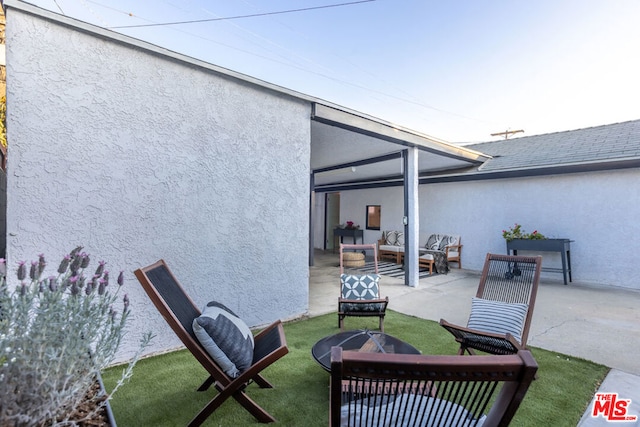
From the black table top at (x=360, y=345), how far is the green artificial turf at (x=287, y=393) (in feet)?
1.17

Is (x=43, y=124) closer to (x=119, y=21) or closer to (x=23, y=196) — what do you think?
(x=23, y=196)

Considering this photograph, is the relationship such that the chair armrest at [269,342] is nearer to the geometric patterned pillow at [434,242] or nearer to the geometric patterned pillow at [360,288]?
the geometric patterned pillow at [360,288]

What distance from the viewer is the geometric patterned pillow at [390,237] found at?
10.6 metres

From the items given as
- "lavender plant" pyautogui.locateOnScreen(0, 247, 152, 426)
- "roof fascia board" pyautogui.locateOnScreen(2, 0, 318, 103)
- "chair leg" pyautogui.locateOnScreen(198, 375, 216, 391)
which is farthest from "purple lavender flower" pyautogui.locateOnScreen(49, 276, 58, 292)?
"roof fascia board" pyautogui.locateOnScreen(2, 0, 318, 103)

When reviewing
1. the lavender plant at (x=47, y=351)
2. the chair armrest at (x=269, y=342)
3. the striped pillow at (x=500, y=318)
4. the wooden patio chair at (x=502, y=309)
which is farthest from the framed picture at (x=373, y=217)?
the lavender plant at (x=47, y=351)

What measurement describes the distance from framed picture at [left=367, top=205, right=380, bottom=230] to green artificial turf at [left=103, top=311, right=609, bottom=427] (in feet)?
28.0

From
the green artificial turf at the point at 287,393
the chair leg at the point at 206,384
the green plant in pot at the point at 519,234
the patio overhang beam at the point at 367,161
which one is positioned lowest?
the green artificial turf at the point at 287,393

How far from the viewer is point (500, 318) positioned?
292 centimetres

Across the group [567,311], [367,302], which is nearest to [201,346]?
[367,302]

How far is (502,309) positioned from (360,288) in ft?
5.70

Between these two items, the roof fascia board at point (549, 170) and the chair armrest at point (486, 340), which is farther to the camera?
the roof fascia board at point (549, 170)

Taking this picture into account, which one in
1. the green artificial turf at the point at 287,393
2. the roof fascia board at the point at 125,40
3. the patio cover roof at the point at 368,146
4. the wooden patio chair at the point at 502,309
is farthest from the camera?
the patio cover roof at the point at 368,146

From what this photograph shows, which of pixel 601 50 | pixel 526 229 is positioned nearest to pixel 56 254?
pixel 526 229

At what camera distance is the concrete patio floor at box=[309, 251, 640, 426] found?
10.2 feet
